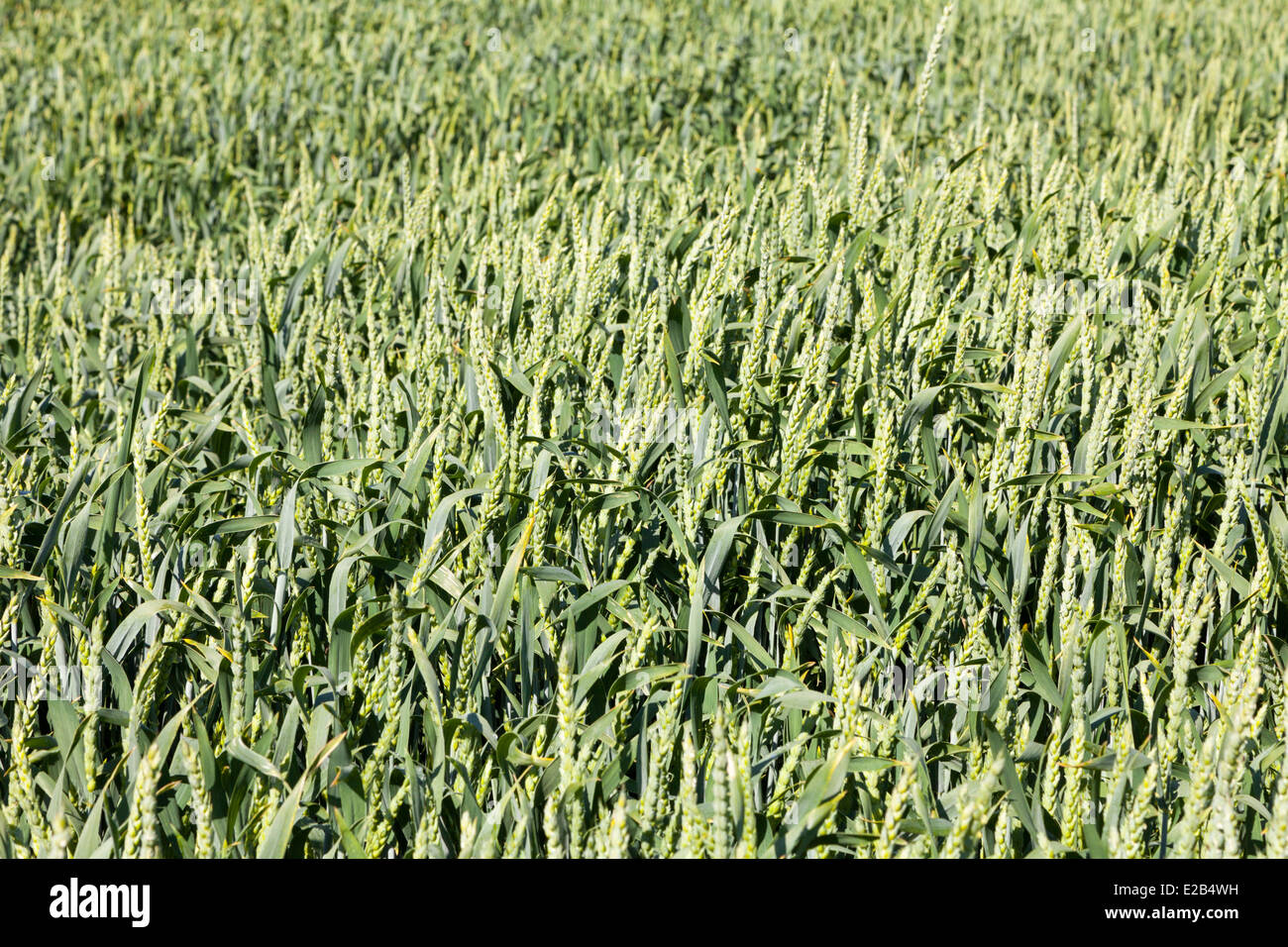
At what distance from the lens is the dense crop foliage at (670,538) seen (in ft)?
4.55

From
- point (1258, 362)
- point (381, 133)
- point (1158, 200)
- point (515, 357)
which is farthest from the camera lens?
point (381, 133)

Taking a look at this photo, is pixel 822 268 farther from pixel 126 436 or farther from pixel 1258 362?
pixel 126 436

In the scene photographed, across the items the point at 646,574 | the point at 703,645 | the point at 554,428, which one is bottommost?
the point at 703,645

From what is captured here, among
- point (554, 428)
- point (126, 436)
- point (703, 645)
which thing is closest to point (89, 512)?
point (126, 436)

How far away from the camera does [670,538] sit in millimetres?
1964

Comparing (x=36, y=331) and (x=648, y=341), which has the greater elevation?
(x=36, y=331)

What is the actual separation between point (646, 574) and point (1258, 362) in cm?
122

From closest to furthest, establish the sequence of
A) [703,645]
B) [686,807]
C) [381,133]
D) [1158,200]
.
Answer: [686,807] < [703,645] < [1158,200] < [381,133]

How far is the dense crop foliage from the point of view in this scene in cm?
139

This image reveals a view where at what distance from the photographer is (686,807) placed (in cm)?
108

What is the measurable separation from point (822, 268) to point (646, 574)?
1.13 meters

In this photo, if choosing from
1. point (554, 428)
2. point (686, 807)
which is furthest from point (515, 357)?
point (686, 807)

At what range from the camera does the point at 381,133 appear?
213 inches
